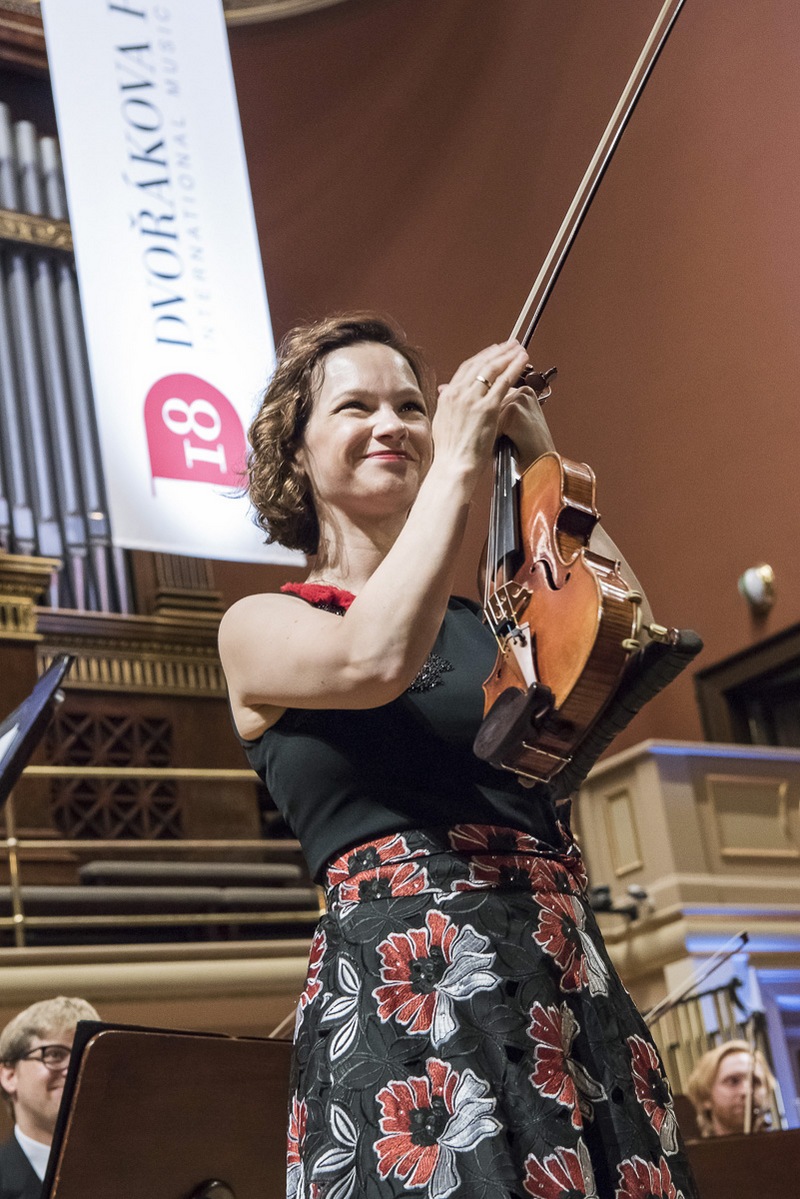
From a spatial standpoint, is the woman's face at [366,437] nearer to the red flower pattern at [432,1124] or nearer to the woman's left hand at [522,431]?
the woman's left hand at [522,431]

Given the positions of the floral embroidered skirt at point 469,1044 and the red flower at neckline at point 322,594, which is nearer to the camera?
the floral embroidered skirt at point 469,1044

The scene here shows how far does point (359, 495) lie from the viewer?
1504mm

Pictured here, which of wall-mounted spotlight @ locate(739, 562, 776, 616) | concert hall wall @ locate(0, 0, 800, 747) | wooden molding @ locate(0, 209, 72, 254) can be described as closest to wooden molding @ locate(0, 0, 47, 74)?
concert hall wall @ locate(0, 0, 800, 747)

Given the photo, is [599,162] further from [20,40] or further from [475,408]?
[20,40]

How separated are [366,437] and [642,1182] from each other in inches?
29.1

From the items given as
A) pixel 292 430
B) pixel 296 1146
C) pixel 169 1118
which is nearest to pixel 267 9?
pixel 292 430

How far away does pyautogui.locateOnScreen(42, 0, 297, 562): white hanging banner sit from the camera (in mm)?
5465

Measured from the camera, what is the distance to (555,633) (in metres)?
1.21

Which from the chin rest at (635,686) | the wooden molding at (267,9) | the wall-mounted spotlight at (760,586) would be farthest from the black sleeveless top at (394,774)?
the wooden molding at (267,9)

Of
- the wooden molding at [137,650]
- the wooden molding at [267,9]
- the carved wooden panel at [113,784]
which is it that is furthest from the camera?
the wooden molding at [267,9]

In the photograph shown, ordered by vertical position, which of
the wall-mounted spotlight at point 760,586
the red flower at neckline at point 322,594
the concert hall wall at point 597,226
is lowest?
the red flower at neckline at point 322,594

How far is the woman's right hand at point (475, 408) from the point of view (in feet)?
4.38

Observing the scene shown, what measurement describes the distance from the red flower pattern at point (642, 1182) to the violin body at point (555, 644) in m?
0.31

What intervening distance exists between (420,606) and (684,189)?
621cm
